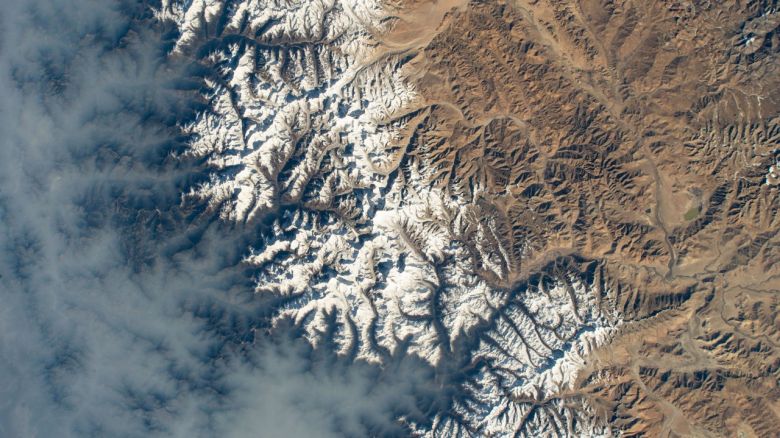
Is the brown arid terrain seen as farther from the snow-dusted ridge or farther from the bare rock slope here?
the snow-dusted ridge

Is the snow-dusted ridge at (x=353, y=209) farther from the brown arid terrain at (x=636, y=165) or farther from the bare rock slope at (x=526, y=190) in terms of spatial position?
the brown arid terrain at (x=636, y=165)

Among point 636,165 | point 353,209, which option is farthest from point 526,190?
point 353,209

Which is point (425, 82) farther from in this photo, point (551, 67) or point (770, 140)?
point (770, 140)

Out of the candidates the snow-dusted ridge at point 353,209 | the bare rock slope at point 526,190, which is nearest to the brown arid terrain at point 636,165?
the bare rock slope at point 526,190

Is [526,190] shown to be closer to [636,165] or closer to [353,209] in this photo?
[636,165]

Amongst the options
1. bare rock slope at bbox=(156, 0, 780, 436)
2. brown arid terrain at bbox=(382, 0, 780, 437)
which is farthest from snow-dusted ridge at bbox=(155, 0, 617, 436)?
brown arid terrain at bbox=(382, 0, 780, 437)

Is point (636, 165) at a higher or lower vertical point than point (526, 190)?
higher
